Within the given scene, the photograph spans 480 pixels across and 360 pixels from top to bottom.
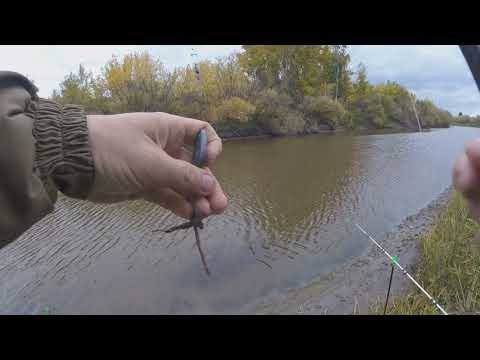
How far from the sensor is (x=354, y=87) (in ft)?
197

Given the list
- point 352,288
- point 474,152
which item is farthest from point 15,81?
point 352,288

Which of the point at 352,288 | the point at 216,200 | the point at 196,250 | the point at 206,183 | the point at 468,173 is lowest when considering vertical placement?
the point at 196,250

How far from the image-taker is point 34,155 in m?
1.30

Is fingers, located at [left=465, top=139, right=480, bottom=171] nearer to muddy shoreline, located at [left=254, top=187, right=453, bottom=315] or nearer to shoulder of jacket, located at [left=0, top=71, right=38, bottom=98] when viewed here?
shoulder of jacket, located at [left=0, top=71, right=38, bottom=98]

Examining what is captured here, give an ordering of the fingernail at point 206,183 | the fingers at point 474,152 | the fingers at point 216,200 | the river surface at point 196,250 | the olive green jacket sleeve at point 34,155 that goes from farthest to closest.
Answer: the river surface at point 196,250 < the fingers at point 216,200 < the fingernail at point 206,183 < the olive green jacket sleeve at point 34,155 < the fingers at point 474,152

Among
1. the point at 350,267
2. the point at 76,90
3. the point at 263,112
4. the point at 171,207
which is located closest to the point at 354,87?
the point at 263,112

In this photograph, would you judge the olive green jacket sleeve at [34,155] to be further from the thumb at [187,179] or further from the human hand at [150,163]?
the thumb at [187,179]

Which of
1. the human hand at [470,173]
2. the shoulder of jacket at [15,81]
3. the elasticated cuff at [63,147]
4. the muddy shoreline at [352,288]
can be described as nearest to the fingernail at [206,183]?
the elasticated cuff at [63,147]

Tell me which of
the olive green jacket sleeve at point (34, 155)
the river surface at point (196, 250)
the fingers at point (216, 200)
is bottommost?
the river surface at point (196, 250)

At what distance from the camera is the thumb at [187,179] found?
6.01 feet

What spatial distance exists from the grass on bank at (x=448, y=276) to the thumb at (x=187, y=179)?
368 cm

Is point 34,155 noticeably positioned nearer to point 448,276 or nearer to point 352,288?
point 448,276

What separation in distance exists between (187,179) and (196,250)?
5.79 metres
